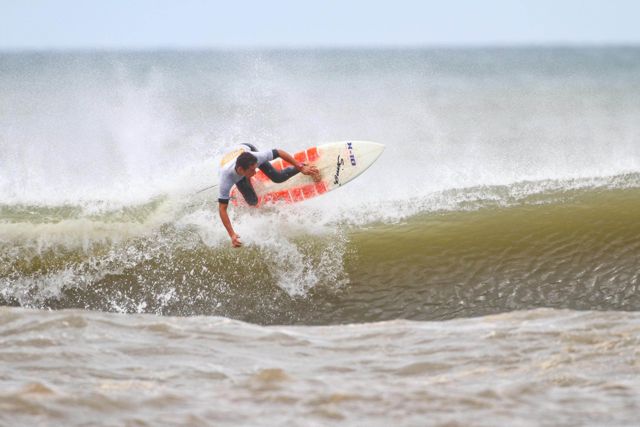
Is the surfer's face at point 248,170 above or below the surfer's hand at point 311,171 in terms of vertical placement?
above

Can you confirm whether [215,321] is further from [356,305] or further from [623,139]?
[623,139]

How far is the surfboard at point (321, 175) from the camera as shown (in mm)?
9195

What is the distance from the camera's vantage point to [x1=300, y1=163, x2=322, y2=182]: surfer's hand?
894 cm

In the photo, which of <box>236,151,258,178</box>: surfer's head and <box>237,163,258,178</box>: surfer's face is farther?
<box>237,163,258,178</box>: surfer's face

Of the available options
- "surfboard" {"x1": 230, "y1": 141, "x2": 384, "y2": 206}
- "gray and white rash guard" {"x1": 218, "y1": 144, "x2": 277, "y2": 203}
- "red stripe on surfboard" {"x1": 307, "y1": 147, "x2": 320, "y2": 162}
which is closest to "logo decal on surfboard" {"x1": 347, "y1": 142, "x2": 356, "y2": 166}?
"surfboard" {"x1": 230, "y1": 141, "x2": 384, "y2": 206}

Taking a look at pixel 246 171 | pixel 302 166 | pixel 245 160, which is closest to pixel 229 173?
pixel 246 171

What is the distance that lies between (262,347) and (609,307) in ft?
11.8

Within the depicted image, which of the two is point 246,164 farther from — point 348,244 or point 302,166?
point 348,244

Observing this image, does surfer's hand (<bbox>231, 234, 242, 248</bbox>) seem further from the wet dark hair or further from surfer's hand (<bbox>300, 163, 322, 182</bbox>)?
surfer's hand (<bbox>300, 163, 322, 182</bbox>)

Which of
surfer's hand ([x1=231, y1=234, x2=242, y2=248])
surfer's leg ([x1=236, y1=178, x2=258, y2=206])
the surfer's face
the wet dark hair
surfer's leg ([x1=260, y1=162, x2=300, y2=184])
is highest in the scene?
the wet dark hair

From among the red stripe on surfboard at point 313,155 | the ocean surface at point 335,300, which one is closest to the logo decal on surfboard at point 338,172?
the red stripe on surfboard at point 313,155

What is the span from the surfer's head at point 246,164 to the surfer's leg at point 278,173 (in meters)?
0.69

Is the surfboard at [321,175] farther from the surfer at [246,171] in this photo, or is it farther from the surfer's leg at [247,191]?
the surfer's leg at [247,191]

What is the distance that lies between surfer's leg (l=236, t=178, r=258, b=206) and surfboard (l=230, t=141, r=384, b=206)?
0.86 ft
